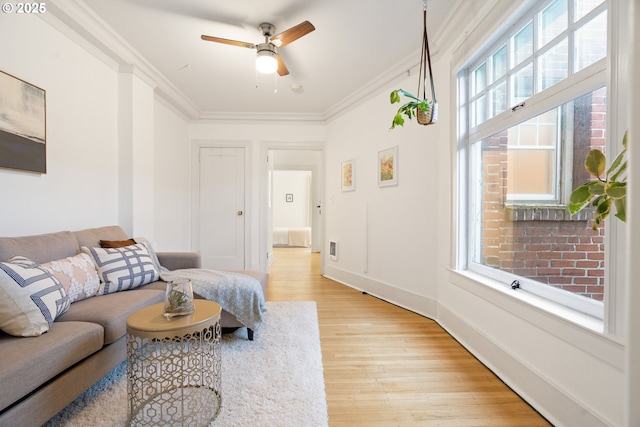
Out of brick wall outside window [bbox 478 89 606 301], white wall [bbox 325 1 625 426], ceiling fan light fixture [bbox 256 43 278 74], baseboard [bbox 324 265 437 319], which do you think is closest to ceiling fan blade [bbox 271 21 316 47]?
ceiling fan light fixture [bbox 256 43 278 74]

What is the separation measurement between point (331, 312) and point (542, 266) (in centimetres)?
197

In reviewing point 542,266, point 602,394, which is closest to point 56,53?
point 542,266

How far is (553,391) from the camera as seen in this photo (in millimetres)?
1533

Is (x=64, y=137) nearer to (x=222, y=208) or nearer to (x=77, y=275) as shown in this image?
(x=77, y=275)

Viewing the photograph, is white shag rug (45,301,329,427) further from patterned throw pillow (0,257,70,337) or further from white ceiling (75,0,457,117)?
white ceiling (75,0,457,117)

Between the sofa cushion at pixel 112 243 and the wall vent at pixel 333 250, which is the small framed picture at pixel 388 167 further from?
the sofa cushion at pixel 112 243

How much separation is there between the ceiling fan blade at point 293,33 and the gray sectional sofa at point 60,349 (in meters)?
2.20

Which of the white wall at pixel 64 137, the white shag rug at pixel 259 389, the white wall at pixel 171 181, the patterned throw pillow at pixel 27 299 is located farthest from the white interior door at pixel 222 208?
the patterned throw pillow at pixel 27 299

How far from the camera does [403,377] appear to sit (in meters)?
1.95

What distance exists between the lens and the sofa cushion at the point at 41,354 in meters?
1.15

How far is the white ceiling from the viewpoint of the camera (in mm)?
2336

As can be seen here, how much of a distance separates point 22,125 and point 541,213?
3537 millimetres

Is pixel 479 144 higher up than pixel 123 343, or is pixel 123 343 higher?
pixel 479 144

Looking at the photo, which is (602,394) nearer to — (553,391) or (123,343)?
(553,391)
